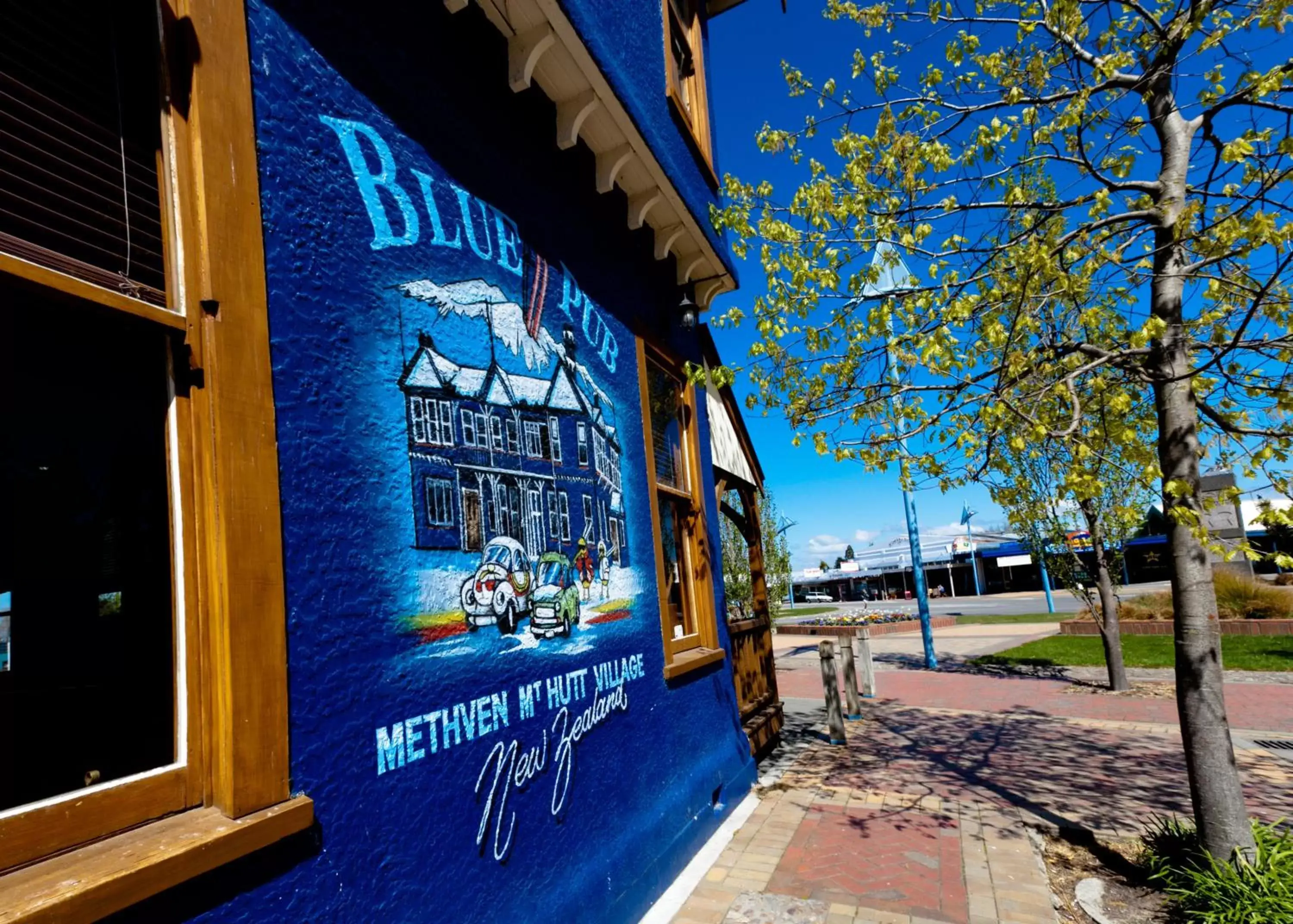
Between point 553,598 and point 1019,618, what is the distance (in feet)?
82.8

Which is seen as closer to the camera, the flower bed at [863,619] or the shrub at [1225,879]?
the shrub at [1225,879]

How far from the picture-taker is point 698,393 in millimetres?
6695

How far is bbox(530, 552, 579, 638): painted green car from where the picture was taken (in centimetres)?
330

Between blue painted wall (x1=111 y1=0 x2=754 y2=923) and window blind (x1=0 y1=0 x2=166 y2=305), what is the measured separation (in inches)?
12.5

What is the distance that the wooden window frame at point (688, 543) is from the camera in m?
4.90

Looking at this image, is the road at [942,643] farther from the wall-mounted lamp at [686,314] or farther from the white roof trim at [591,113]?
the white roof trim at [591,113]

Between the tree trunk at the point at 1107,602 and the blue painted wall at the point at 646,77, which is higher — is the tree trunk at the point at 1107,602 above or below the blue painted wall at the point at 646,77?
below

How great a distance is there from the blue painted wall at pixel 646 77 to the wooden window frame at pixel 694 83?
0.07m

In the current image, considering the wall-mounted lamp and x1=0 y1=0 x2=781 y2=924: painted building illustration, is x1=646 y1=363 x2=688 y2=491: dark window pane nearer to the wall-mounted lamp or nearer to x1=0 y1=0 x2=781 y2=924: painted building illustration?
the wall-mounted lamp

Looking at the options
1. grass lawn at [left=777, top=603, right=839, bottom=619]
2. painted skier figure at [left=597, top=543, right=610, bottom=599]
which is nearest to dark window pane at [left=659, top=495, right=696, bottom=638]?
painted skier figure at [left=597, top=543, right=610, bottom=599]

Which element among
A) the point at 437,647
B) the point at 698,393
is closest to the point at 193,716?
the point at 437,647

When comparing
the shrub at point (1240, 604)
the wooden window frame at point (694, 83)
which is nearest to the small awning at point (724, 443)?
the wooden window frame at point (694, 83)

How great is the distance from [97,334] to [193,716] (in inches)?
41.8

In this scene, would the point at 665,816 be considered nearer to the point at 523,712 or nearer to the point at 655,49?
the point at 523,712
